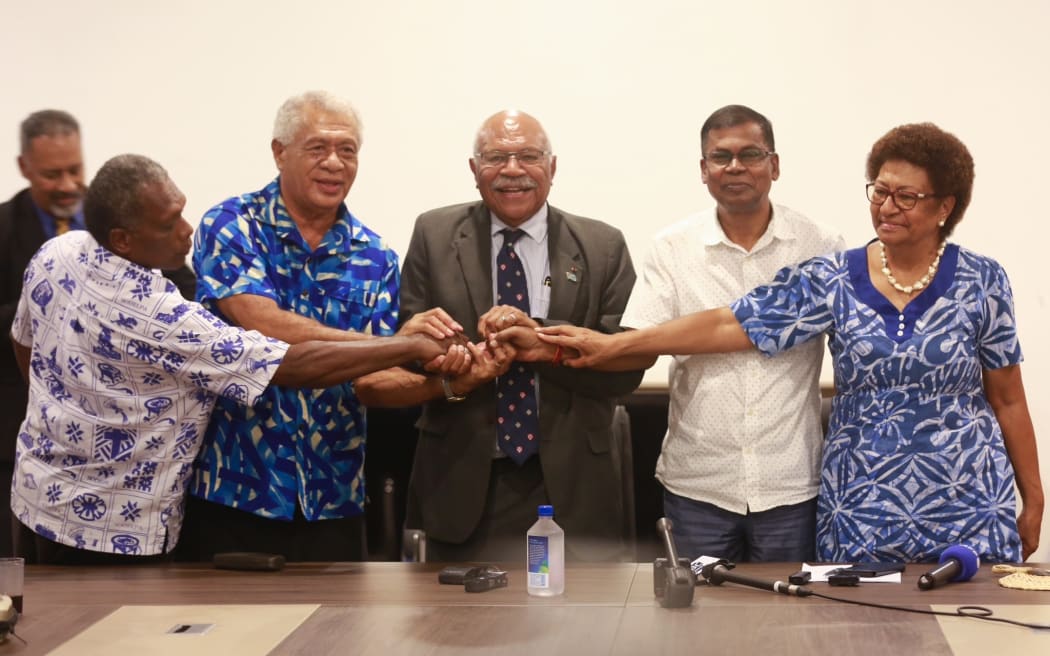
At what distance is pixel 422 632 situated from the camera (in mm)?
2311

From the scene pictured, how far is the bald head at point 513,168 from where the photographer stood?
3.36 m

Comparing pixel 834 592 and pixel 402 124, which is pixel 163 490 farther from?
pixel 402 124

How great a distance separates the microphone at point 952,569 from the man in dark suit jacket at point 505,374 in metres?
0.97

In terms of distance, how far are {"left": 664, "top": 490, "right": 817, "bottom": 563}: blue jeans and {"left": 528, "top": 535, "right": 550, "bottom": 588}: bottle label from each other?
0.70m

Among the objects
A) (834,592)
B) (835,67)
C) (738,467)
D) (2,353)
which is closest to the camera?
(834,592)

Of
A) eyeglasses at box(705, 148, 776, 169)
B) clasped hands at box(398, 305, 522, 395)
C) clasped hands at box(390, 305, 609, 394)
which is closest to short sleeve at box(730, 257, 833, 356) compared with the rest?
eyeglasses at box(705, 148, 776, 169)

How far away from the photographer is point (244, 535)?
10.4ft

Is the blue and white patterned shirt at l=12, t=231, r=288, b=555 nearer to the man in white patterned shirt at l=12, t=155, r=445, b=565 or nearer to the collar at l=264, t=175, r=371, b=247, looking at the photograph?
the man in white patterned shirt at l=12, t=155, r=445, b=565

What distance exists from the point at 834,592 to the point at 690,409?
0.83m

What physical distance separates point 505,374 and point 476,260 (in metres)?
0.32

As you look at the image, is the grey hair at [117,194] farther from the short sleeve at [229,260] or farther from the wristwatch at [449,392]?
the wristwatch at [449,392]

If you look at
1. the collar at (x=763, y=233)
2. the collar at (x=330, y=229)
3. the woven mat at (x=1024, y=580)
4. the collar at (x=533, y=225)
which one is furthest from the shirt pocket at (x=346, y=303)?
the woven mat at (x=1024, y=580)

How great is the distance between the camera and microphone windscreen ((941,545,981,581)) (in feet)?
8.56

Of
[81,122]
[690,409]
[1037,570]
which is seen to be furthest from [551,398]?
[81,122]
